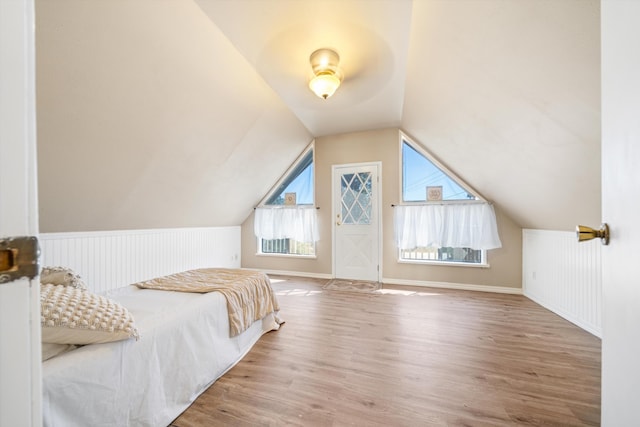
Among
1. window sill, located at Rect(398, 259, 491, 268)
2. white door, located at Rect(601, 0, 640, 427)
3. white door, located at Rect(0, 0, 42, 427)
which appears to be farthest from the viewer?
window sill, located at Rect(398, 259, 491, 268)

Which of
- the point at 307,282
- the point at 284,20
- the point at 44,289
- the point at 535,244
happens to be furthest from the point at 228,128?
the point at 535,244

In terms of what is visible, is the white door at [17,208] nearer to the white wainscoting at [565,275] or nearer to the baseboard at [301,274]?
the white wainscoting at [565,275]

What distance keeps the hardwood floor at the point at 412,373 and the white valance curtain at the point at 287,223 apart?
1.83m

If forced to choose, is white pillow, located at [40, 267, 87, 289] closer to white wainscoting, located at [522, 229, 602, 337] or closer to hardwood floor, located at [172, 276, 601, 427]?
hardwood floor, located at [172, 276, 601, 427]

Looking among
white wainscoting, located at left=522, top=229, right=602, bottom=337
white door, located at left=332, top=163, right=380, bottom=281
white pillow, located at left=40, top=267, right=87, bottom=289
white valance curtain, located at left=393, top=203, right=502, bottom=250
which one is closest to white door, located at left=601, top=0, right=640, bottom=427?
white wainscoting, located at left=522, top=229, right=602, bottom=337

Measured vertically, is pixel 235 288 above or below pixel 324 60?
below

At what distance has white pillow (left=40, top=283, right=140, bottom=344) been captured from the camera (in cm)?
107

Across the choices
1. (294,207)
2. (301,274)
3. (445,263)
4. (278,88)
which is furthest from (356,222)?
(278,88)

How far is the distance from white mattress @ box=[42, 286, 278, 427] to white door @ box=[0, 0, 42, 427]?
0.87m

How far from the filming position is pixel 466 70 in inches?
80.2

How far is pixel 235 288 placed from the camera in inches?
82.7

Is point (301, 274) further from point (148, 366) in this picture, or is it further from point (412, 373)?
point (148, 366)

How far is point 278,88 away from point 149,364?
2.67m

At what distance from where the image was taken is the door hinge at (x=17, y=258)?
38 centimetres
